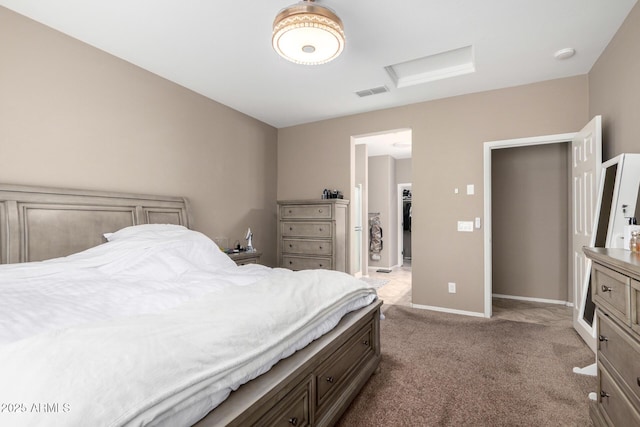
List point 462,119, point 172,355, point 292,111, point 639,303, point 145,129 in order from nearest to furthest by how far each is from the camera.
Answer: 1. point 172,355
2. point 639,303
3. point 145,129
4. point 462,119
5. point 292,111

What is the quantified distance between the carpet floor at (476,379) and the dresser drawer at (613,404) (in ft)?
1.17

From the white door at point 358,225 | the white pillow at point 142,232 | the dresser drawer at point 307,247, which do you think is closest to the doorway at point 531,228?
the dresser drawer at point 307,247

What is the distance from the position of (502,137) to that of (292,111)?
2727 millimetres

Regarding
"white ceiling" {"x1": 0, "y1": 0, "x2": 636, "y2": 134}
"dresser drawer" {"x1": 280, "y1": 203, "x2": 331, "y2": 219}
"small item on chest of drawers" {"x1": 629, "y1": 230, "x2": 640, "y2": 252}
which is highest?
"white ceiling" {"x1": 0, "y1": 0, "x2": 636, "y2": 134}

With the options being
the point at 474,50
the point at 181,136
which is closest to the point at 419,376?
the point at 474,50

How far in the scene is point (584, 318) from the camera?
292 centimetres

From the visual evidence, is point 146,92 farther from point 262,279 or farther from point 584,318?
point 584,318

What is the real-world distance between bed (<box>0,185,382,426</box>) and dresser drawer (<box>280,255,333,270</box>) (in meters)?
1.91

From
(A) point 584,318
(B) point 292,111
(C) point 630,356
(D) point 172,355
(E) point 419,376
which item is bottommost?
(E) point 419,376

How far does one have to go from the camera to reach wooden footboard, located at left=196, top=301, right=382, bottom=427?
110 cm

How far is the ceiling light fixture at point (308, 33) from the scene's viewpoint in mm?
2100

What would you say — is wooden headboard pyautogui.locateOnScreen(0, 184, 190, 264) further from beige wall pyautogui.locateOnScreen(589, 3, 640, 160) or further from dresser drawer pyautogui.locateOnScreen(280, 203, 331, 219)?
beige wall pyautogui.locateOnScreen(589, 3, 640, 160)

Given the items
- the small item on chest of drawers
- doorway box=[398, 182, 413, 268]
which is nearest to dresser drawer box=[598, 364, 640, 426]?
the small item on chest of drawers

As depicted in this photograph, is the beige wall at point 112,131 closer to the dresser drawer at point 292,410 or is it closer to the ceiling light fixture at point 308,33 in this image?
the ceiling light fixture at point 308,33
